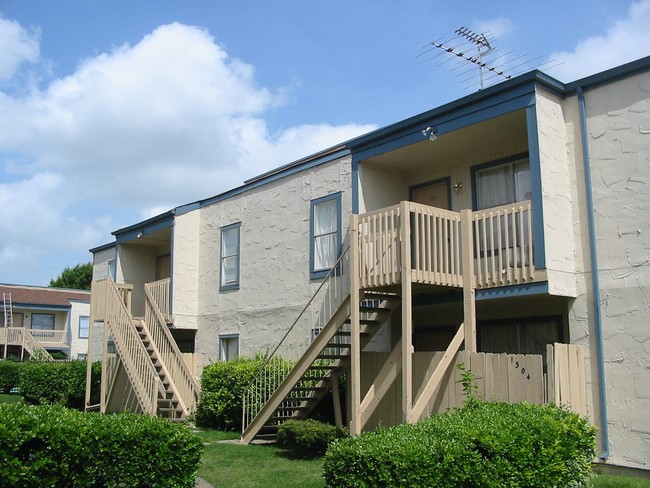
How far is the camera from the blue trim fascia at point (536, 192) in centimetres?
1137

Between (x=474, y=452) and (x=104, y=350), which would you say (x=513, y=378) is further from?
(x=104, y=350)

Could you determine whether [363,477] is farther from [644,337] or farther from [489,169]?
[489,169]

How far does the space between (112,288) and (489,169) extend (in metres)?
11.2

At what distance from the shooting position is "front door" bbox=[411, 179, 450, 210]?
→ 15.0 meters

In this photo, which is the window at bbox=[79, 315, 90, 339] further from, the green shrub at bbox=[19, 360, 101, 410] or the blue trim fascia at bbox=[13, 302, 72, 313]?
the green shrub at bbox=[19, 360, 101, 410]

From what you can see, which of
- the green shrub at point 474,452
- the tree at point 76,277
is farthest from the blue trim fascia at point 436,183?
the tree at point 76,277

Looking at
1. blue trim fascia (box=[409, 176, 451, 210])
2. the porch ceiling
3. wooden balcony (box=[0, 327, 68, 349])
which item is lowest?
wooden balcony (box=[0, 327, 68, 349])

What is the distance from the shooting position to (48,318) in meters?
49.0

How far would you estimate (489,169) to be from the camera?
558 inches

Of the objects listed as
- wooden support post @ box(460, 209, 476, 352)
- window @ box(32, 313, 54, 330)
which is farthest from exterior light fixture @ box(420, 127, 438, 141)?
window @ box(32, 313, 54, 330)

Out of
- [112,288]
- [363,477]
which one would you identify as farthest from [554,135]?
[112,288]

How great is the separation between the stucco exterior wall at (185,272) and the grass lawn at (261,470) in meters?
7.06

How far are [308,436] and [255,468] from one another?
122 centimetres

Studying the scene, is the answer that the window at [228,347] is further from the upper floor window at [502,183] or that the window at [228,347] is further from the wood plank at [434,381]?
the wood plank at [434,381]
